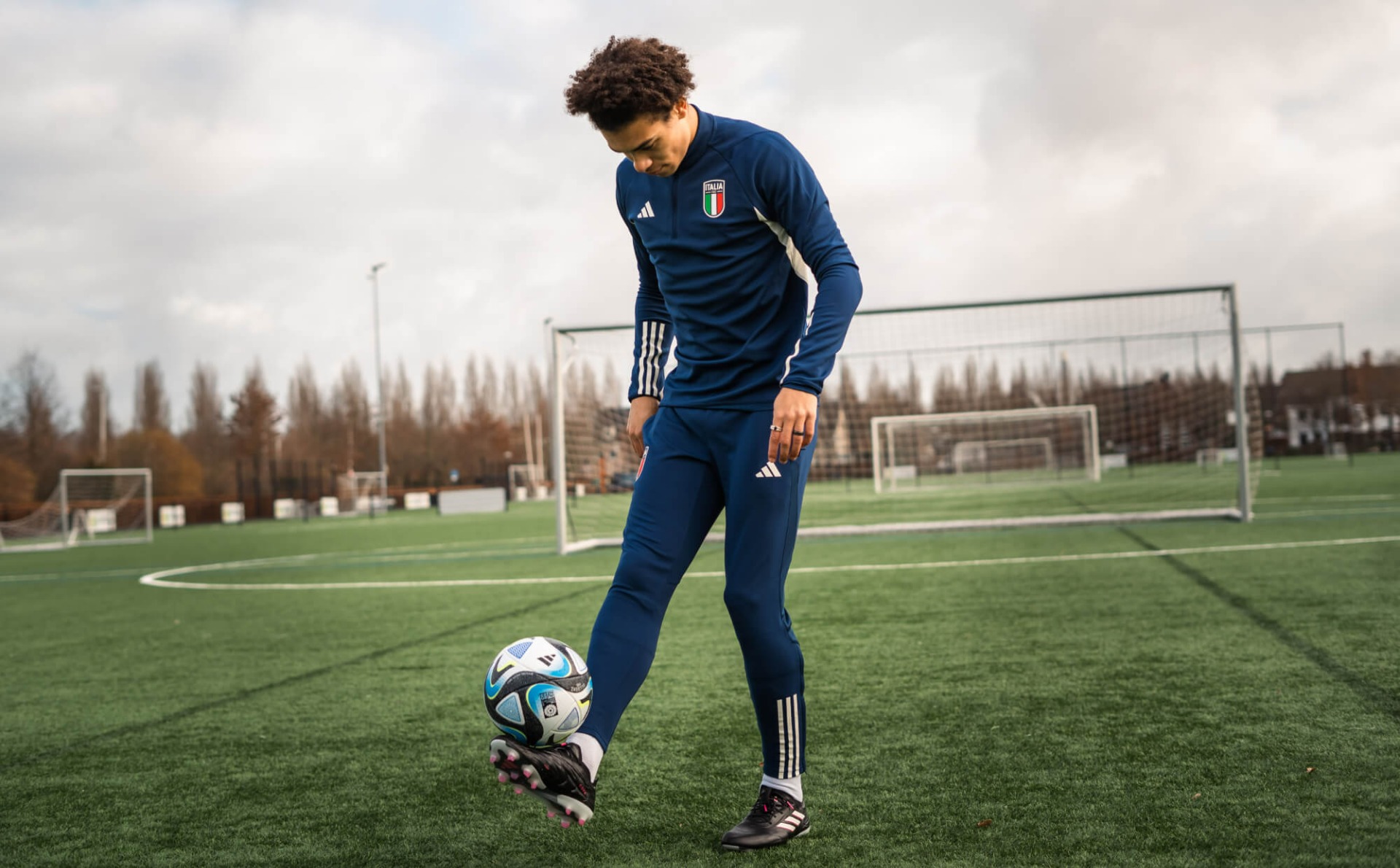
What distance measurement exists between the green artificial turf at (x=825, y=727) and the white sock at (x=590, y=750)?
1.37 feet

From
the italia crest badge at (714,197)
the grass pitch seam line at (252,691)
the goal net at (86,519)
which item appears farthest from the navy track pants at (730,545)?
the goal net at (86,519)

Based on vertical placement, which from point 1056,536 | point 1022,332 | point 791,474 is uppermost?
point 1022,332

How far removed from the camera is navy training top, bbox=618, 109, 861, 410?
97.8 inches

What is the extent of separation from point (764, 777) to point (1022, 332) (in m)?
13.4

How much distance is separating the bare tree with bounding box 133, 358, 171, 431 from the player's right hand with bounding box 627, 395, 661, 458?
7343 cm

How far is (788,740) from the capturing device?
8.59ft

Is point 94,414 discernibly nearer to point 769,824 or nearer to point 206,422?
point 206,422

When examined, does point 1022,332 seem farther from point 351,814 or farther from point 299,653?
point 351,814

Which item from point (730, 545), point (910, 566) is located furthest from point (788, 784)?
point (910, 566)

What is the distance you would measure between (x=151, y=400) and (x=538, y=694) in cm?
7551

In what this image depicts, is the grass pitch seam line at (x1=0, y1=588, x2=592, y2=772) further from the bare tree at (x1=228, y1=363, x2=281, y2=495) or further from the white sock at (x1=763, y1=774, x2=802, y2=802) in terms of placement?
the bare tree at (x1=228, y1=363, x2=281, y2=495)

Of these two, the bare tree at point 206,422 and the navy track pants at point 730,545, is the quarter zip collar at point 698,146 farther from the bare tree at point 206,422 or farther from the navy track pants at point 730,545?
the bare tree at point 206,422

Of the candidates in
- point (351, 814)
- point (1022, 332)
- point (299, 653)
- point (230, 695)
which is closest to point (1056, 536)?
point (1022, 332)

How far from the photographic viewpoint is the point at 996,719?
363cm
